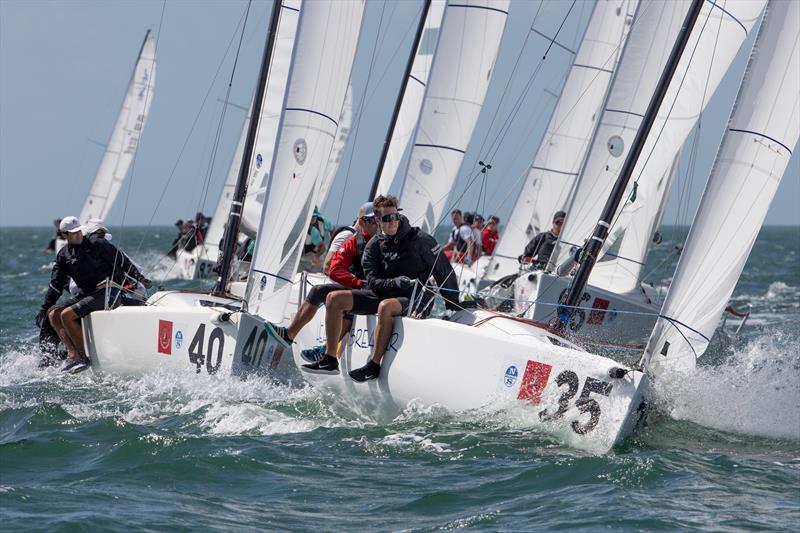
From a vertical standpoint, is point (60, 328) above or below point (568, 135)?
below

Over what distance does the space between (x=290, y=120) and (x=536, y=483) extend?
372cm

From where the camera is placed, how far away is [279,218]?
823 centimetres

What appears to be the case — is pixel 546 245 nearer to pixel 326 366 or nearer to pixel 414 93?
pixel 414 93

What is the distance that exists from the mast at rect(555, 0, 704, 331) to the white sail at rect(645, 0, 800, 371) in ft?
4.93

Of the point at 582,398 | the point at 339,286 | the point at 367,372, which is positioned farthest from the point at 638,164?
the point at 582,398

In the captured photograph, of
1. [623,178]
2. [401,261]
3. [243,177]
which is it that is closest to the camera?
[401,261]

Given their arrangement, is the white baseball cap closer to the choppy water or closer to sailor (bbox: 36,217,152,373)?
sailor (bbox: 36,217,152,373)

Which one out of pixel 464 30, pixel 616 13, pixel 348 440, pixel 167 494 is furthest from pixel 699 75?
pixel 167 494

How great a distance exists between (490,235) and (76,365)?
1111 centimetres

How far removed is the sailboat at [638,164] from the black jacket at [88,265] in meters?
4.04

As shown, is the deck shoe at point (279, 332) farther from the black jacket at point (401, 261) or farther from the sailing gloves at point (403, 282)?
the sailing gloves at point (403, 282)

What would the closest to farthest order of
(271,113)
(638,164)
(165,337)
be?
(165,337)
(638,164)
(271,113)

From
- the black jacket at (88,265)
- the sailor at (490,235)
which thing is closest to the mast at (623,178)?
the black jacket at (88,265)

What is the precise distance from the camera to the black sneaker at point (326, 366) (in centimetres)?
751
